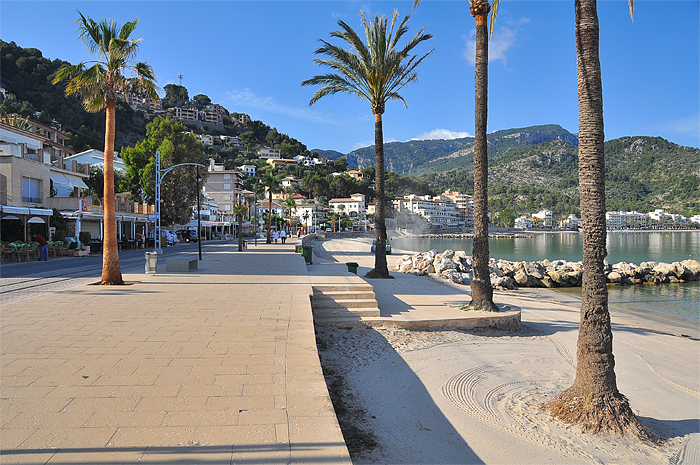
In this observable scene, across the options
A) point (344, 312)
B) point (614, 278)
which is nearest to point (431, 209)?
point (614, 278)

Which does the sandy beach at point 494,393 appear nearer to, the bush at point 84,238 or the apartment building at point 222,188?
the bush at point 84,238

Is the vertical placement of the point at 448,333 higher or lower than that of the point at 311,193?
lower

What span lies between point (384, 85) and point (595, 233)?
494 inches

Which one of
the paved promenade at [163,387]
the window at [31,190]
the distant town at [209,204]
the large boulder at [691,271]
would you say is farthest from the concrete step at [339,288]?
the window at [31,190]

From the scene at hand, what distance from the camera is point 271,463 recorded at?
9.59 ft

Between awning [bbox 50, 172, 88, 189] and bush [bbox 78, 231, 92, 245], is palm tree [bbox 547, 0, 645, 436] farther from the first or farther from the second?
awning [bbox 50, 172, 88, 189]

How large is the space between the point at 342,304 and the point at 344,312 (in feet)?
1.07

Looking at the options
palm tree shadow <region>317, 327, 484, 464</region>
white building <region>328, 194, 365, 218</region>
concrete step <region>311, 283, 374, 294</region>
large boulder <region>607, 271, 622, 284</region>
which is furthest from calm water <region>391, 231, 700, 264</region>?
white building <region>328, 194, 365, 218</region>

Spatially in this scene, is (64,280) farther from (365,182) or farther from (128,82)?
(365,182)

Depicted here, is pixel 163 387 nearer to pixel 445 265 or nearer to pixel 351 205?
pixel 445 265

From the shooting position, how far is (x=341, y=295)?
33.0ft

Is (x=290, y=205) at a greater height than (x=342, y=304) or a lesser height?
greater

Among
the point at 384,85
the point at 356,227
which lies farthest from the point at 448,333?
the point at 356,227

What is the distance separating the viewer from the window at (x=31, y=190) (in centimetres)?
2953
